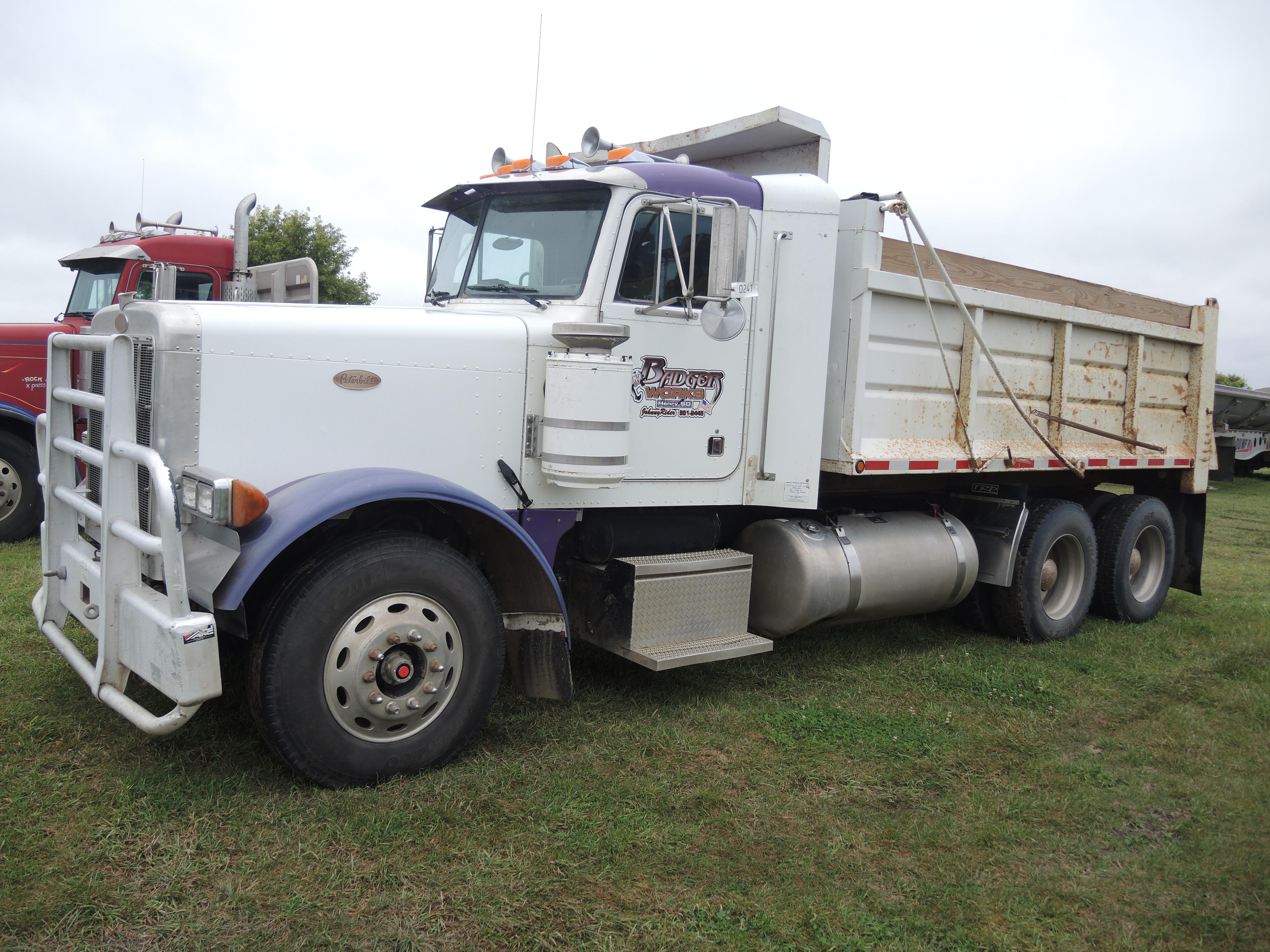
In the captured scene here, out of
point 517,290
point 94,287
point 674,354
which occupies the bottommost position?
point 674,354

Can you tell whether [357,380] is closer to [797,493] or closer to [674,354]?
[674,354]

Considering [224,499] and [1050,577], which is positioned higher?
[224,499]

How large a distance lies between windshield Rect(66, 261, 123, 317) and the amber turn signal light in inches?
267

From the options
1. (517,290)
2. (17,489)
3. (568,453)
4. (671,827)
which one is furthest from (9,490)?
(671,827)

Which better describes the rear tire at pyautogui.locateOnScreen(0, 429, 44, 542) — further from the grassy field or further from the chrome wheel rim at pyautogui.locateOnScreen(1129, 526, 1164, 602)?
the chrome wheel rim at pyautogui.locateOnScreen(1129, 526, 1164, 602)

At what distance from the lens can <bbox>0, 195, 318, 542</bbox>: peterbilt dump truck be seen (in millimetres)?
7730

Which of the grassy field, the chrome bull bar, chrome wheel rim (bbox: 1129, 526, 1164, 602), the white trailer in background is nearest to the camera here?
the grassy field

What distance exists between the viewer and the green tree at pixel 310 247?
2298 centimetres

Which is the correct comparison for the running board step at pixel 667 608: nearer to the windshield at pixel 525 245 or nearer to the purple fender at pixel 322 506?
the purple fender at pixel 322 506

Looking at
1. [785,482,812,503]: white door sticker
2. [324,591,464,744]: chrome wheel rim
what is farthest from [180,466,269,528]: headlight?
[785,482,812,503]: white door sticker

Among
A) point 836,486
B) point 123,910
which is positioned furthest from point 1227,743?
point 123,910

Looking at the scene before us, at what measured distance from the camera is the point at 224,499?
11.1ft

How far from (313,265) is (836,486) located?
4.11 metres

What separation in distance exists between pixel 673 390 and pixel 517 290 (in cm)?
Answer: 92
